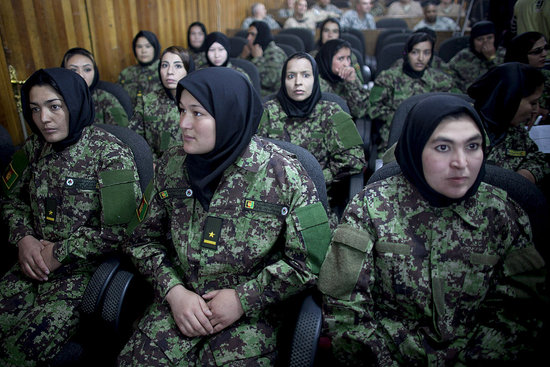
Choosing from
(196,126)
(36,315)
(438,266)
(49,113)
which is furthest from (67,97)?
(438,266)

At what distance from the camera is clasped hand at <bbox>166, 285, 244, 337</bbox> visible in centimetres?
112

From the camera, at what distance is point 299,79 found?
2.27 meters

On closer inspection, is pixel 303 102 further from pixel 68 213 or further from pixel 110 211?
pixel 68 213

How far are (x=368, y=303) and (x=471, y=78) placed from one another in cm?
341

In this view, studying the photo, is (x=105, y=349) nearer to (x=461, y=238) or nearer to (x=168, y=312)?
(x=168, y=312)

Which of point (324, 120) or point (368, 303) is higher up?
point (324, 120)

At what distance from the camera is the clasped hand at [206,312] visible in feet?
3.68

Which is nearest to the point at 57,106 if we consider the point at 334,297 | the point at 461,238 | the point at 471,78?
the point at 334,297

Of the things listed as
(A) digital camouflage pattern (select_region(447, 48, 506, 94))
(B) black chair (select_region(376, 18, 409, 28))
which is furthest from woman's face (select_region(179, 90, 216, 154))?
(B) black chair (select_region(376, 18, 409, 28))

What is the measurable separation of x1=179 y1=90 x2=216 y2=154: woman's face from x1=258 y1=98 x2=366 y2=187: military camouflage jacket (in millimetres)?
1141

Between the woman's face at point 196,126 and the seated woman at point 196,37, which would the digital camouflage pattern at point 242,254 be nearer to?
the woman's face at point 196,126

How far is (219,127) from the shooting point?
117 centimetres

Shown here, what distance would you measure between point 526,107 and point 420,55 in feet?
4.93

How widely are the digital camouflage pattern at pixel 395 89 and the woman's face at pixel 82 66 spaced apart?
222 centimetres
